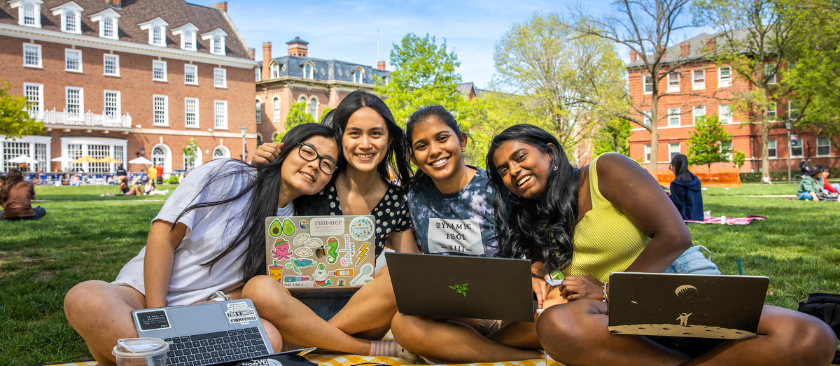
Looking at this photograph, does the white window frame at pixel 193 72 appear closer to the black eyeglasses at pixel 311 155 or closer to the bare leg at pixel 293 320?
the black eyeglasses at pixel 311 155

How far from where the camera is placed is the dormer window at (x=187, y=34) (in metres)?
37.0

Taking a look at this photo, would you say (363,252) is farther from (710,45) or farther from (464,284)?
(710,45)

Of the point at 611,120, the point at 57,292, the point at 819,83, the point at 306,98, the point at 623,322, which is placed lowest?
the point at 57,292

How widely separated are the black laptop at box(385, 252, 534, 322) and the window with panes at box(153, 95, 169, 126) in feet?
125

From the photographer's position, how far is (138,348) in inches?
75.3

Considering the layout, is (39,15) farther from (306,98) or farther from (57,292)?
(57,292)

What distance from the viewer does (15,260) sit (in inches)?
242

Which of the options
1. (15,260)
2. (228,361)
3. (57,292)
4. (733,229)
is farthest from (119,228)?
(733,229)

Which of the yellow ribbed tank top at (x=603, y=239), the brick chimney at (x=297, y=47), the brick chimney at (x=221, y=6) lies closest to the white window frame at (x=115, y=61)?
the brick chimney at (x=221, y=6)

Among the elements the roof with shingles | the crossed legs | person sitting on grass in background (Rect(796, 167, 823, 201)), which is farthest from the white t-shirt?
the roof with shingles

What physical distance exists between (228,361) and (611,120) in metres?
23.2

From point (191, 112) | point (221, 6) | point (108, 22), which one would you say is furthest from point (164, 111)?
point (221, 6)

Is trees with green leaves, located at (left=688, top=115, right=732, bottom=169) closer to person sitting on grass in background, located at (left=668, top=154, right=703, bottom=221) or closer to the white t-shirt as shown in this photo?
person sitting on grass in background, located at (left=668, top=154, right=703, bottom=221)

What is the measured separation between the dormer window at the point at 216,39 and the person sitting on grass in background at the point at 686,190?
3558 cm
